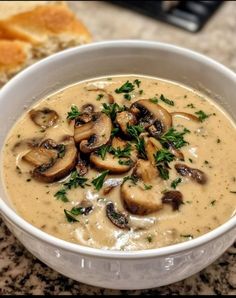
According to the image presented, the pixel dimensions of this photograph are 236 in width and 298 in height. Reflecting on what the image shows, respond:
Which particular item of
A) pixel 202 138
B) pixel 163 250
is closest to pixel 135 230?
pixel 163 250

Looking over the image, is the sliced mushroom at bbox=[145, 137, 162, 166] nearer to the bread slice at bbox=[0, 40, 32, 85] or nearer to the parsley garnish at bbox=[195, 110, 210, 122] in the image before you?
the parsley garnish at bbox=[195, 110, 210, 122]

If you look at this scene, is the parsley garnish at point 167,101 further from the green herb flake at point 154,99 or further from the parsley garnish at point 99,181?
the parsley garnish at point 99,181

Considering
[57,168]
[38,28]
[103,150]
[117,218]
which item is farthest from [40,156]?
[38,28]

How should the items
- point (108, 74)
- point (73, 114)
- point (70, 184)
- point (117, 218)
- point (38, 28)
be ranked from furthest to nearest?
1. point (38, 28)
2. point (108, 74)
3. point (73, 114)
4. point (70, 184)
5. point (117, 218)

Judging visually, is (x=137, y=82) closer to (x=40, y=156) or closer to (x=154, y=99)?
(x=154, y=99)

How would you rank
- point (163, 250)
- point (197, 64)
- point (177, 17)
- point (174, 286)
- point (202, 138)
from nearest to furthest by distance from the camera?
point (163, 250) < point (174, 286) < point (202, 138) < point (197, 64) < point (177, 17)

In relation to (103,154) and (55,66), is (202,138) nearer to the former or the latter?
(103,154)

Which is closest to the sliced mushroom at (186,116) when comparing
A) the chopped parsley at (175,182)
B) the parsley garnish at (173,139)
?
the parsley garnish at (173,139)
